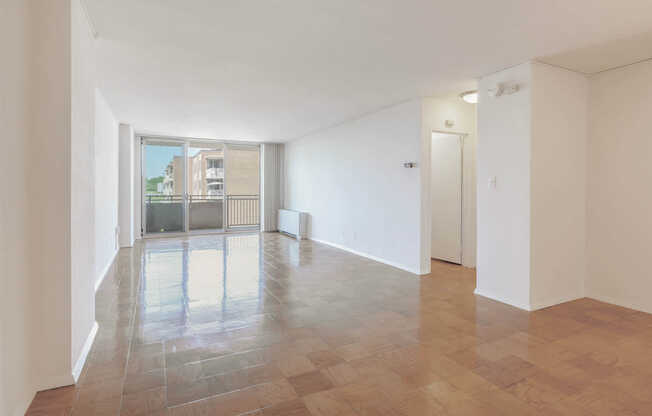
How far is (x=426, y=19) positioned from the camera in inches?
95.9

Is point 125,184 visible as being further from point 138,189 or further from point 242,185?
point 242,185

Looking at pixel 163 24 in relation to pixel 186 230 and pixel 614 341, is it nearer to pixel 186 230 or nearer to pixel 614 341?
pixel 614 341

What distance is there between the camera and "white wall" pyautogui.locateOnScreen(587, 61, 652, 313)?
3.23 metres

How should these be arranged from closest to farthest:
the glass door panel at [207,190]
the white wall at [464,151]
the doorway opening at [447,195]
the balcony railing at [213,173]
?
the white wall at [464,151]
the doorway opening at [447,195]
the glass door panel at [207,190]
the balcony railing at [213,173]

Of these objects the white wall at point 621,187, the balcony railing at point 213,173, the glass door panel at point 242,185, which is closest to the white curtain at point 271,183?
the glass door panel at point 242,185

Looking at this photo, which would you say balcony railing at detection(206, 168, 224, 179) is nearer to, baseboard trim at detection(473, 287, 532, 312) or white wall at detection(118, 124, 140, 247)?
white wall at detection(118, 124, 140, 247)

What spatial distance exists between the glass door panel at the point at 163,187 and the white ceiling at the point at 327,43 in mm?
3432

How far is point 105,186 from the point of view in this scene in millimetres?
4742

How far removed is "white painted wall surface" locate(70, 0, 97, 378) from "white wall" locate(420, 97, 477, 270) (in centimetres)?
365

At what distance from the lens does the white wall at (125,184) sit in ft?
21.3

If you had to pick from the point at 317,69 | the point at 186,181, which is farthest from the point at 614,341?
the point at 186,181

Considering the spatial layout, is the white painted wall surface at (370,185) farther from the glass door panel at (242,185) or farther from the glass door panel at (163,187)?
the glass door panel at (163,187)

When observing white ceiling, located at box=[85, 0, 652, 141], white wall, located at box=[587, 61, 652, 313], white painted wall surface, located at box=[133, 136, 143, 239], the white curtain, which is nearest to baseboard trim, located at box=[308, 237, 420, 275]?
white wall, located at box=[587, 61, 652, 313]

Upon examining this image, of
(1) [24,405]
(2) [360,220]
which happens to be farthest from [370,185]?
(1) [24,405]
